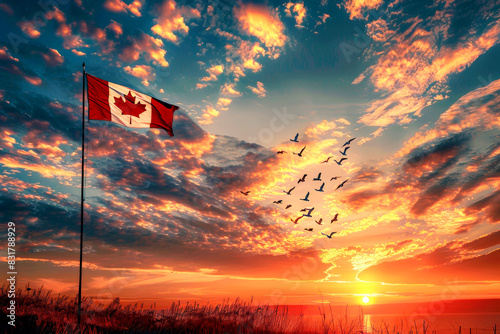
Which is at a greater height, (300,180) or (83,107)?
(83,107)

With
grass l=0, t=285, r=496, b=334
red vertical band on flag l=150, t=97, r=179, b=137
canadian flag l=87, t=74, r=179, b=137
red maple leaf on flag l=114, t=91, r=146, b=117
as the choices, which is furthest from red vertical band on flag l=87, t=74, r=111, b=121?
grass l=0, t=285, r=496, b=334

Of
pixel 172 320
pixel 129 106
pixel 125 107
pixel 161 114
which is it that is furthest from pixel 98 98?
pixel 172 320

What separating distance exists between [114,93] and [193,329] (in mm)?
15031

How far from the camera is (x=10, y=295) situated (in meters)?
21.3

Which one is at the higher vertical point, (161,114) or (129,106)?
(161,114)

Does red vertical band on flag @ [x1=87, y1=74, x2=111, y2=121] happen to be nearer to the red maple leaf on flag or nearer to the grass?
the red maple leaf on flag

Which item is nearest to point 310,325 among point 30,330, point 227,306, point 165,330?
point 227,306

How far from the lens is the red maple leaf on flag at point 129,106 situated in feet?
71.9

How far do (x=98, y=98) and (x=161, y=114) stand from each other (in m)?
4.89

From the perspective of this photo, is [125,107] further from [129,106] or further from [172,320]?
[172,320]

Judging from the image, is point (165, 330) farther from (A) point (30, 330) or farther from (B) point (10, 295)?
(B) point (10, 295)

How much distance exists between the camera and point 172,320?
18422 mm

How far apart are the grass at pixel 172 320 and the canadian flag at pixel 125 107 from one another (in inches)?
455

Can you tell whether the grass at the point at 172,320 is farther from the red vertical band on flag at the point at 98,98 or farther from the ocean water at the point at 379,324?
the red vertical band on flag at the point at 98,98
